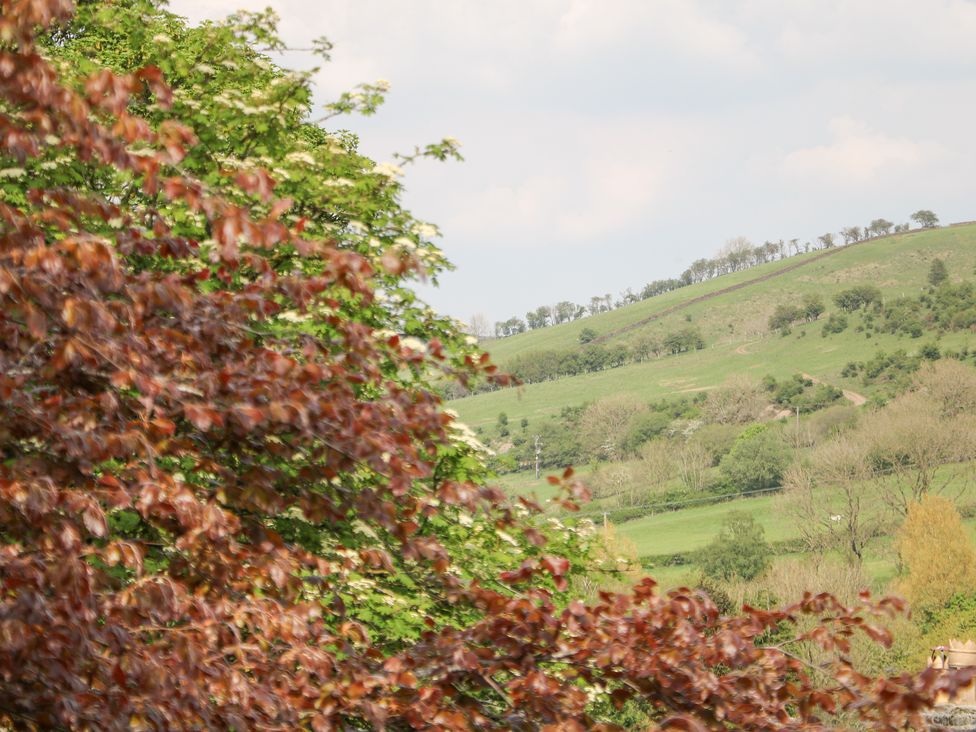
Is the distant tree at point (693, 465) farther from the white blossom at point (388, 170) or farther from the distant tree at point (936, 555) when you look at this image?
the white blossom at point (388, 170)

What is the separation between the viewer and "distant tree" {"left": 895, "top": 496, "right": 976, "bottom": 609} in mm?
76812

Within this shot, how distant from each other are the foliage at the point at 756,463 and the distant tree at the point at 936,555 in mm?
64632

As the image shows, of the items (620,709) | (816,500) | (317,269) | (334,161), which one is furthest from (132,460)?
(816,500)

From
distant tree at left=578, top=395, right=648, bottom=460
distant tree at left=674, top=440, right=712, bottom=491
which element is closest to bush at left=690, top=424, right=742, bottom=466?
distant tree at left=674, top=440, right=712, bottom=491

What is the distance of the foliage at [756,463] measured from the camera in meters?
148

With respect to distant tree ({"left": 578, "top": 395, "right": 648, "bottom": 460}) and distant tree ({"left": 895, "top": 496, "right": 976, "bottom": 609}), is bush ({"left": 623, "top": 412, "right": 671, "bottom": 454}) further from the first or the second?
distant tree ({"left": 895, "top": 496, "right": 976, "bottom": 609})

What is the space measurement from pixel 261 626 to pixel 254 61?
1304cm

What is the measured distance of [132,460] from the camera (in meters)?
6.49

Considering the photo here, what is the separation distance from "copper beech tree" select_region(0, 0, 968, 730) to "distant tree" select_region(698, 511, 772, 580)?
98.7 meters

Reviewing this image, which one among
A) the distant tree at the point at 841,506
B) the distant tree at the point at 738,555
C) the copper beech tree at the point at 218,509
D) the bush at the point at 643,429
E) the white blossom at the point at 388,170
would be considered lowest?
the distant tree at the point at 738,555

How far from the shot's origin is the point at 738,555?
10575cm

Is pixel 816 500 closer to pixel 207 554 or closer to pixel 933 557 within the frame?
pixel 933 557

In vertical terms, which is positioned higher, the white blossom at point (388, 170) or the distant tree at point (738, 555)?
the white blossom at point (388, 170)

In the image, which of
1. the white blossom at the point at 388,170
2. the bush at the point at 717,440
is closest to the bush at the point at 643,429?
the bush at the point at 717,440
